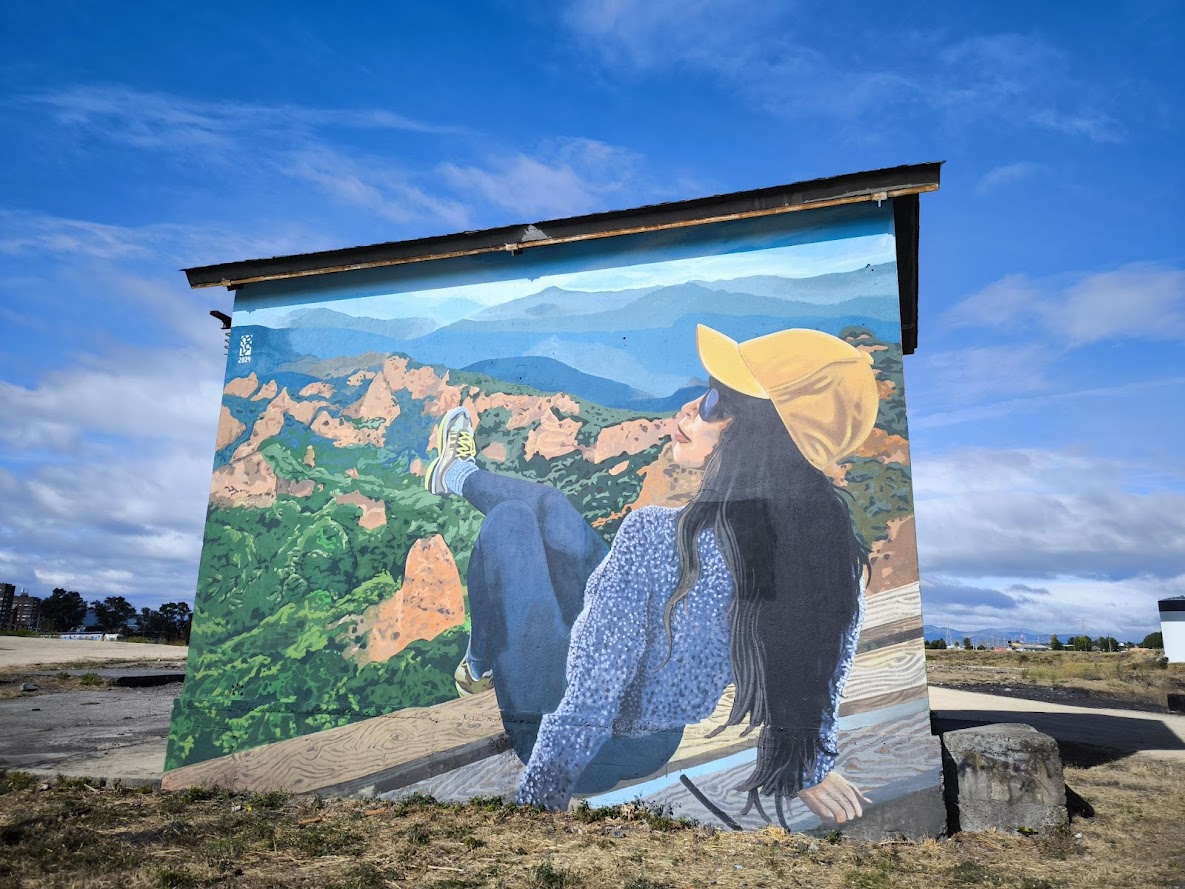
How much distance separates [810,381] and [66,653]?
31892 millimetres

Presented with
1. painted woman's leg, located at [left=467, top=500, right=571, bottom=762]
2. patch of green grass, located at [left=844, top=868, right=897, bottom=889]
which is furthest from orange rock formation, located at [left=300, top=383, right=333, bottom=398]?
patch of green grass, located at [left=844, top=868, right=897, bottom=889]

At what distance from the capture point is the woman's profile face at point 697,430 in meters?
7.03

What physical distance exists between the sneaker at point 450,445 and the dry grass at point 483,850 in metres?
3.07

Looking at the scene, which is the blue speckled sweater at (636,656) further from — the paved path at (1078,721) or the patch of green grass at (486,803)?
the paved path at (1078,721)

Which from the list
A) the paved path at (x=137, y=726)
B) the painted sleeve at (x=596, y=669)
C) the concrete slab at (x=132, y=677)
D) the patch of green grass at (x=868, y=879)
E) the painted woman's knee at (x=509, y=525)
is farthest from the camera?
the concrete slab at (x=132, y=677)

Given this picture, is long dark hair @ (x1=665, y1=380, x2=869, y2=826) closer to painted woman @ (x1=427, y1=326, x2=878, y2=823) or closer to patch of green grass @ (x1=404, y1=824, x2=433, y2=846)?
painted woman @ (x1=427, y1=326, x2=878, y2=823)

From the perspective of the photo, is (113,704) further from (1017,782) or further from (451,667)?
(1017,782)

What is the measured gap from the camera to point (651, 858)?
5.64 m

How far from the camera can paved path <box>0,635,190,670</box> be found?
24722 millimetres

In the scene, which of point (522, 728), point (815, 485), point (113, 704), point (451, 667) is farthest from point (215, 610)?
point (113, 704)

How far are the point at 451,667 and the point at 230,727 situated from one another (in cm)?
254

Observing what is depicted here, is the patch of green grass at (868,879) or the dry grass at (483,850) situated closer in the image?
the patch of green grass at (868,879)

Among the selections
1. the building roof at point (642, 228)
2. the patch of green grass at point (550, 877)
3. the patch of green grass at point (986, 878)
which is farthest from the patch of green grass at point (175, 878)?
the building roof at point (642, 228)

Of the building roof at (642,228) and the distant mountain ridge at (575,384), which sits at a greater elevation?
the building roof at (642,228)
